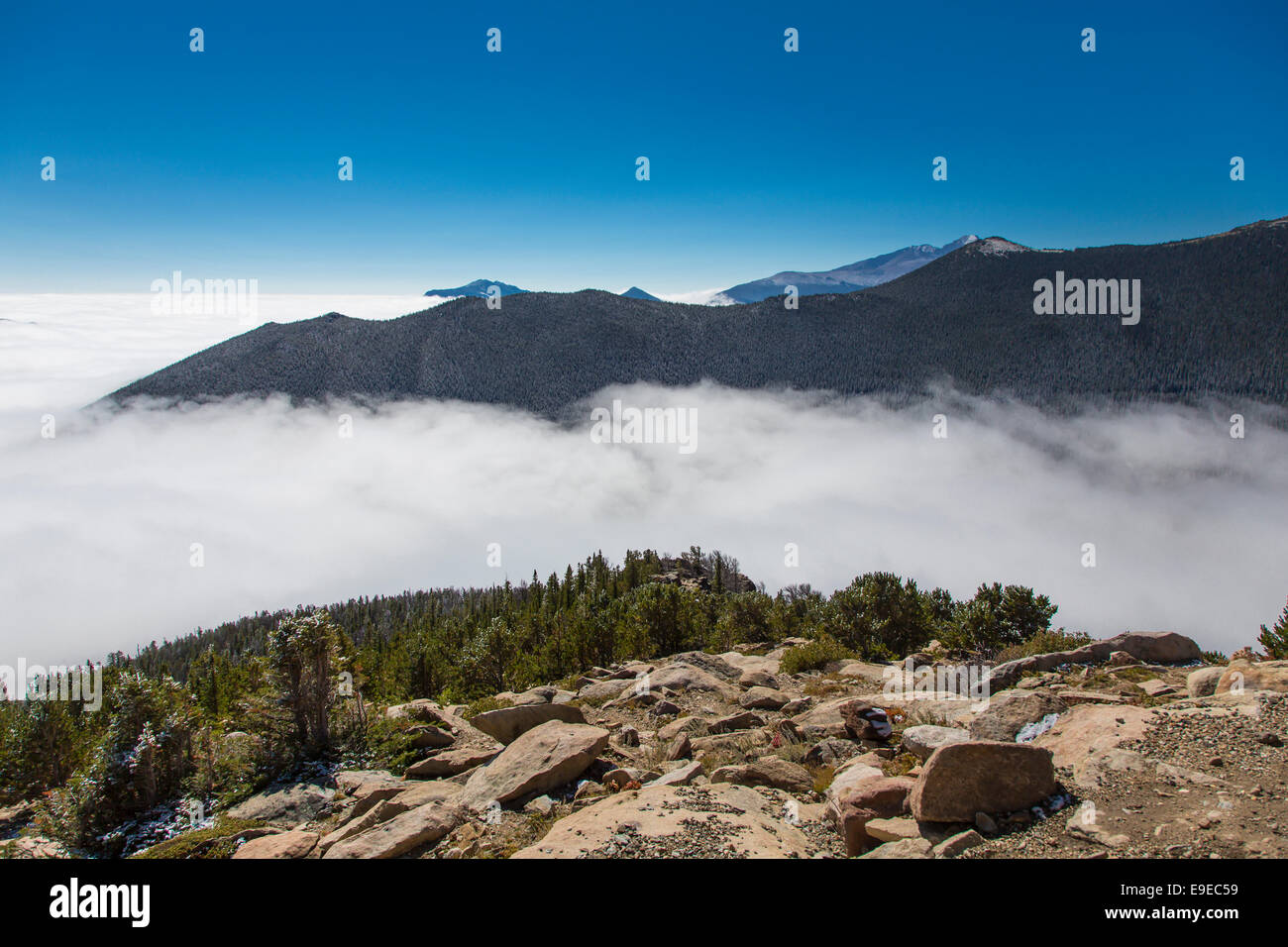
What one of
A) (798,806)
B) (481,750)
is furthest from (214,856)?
(798,806)

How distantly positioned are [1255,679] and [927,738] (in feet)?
26.2

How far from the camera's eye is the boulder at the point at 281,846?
11539mm

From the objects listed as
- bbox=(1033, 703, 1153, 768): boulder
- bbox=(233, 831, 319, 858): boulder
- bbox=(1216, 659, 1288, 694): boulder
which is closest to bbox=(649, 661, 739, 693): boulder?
bbox=(1033, 703, 1153, 768): boulder

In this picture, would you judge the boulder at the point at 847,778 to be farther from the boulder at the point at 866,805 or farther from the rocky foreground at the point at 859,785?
the boulder at the point at 866,805

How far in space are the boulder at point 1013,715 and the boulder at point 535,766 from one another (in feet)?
29.7

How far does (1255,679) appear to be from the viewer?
14242mm

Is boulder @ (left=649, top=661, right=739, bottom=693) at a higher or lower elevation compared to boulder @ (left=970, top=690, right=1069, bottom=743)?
lower

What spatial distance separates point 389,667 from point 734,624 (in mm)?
35850

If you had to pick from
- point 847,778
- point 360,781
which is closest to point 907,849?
point 847,778

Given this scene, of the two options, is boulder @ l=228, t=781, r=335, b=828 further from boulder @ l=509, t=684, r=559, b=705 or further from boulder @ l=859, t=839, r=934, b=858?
boulder @ l=859, t=839, r=934, b=858

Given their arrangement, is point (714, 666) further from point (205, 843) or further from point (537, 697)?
point (205, 843)

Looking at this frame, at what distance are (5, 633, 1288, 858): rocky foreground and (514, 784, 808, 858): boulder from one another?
0.14 feet

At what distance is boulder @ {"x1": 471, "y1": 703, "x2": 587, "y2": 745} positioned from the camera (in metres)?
20.1

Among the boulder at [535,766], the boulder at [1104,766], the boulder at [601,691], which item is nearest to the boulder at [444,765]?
the boulder at [535,766]
